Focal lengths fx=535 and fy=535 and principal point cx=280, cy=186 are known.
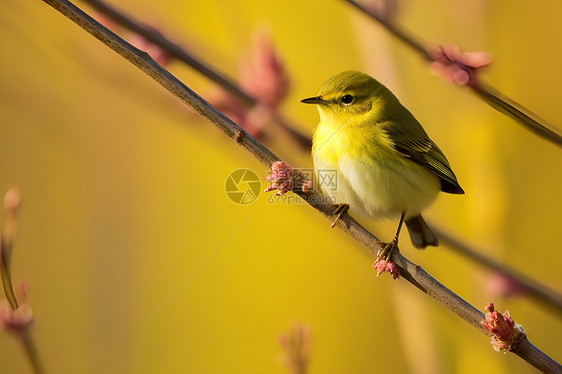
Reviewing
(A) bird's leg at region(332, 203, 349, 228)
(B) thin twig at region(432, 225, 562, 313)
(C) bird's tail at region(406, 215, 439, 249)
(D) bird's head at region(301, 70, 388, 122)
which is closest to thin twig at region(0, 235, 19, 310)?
(A) bird's leg at region(332, 203, 349, 228)

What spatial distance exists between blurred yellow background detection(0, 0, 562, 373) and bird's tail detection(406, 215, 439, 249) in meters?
0.04

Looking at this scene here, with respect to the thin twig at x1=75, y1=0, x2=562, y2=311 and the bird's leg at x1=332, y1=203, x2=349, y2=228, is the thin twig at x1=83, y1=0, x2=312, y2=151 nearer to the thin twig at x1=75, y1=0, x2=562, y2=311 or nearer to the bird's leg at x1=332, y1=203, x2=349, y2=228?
the thin twig at x1=75, y1=0, x2=562, y2=311

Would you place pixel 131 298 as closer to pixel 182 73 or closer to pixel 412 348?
pixel 182 73

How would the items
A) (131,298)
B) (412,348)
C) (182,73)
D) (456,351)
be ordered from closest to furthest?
(412,348)
(456,351)
(182,73)
(131,298)

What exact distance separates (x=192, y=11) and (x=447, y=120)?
3.87 ft

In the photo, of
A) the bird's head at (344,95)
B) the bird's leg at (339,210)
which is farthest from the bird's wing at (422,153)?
the bird's leg at (339,210)

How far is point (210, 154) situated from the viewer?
7.55 feet

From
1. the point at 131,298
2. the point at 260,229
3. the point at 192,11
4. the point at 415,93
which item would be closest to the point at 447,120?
the point at 415,93

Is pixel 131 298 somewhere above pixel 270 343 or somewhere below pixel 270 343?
below

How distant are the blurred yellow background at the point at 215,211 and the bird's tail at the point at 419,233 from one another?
0.15 ft

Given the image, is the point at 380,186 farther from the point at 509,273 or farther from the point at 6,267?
the point at 6,267

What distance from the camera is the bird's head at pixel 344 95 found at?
1.55 m

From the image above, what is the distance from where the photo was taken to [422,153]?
1552 millimetres

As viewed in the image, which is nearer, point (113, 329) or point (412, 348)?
point (412, 348)
